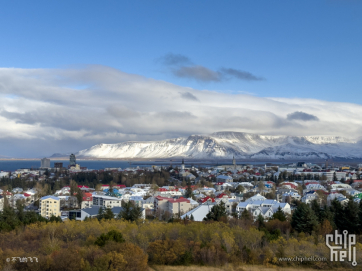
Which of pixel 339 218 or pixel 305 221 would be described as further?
pixel 339 218

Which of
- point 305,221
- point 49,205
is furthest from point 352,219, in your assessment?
point 49,205

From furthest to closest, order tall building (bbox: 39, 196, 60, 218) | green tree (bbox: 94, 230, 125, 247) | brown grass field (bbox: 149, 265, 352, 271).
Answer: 1. tall building (bbox: 39, 196, 60, 218)
2. green tree (bbox: 94, 230, 125, 247)
3. brown grass field (bbox: 149, 265, 352, 271)

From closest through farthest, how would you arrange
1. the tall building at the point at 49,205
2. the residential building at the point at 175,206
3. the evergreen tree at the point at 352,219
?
the evergreen tree at the point at 352,219 → the tall building at the point at 49,205 → the residential building at the point at 175,206

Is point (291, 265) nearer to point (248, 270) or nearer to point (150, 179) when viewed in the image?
point (248, 270)

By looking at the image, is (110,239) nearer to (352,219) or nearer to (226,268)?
(226,268)

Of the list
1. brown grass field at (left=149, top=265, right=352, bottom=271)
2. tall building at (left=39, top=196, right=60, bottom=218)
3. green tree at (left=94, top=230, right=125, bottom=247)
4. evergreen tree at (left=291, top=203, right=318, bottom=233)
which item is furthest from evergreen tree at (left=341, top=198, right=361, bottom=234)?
tall building at (left=39, top=196, right=60, bottom=218)

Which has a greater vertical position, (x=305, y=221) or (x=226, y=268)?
(x=305, y=221)

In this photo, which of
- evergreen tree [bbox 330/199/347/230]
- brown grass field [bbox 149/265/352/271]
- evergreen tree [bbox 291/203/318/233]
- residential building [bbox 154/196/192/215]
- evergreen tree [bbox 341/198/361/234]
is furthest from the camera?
residential building [bbox 154/196/192/215]

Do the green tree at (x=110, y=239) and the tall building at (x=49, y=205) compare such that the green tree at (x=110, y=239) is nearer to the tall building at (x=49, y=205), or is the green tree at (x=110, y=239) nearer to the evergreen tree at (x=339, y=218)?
the evergreen tree at (x=339, y=218)

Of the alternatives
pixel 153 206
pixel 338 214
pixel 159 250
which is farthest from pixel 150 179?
pixel 159 250

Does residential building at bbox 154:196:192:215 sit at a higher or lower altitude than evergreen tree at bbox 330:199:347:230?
lower

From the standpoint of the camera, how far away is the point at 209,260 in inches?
436

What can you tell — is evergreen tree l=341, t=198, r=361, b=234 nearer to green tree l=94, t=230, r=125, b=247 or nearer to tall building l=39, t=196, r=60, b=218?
green tree l=94, t=230, r=125, b=247

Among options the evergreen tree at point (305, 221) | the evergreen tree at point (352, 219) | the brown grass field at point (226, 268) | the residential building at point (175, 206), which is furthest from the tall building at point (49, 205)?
the evergreen tree at point (352, 219)
